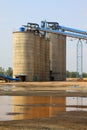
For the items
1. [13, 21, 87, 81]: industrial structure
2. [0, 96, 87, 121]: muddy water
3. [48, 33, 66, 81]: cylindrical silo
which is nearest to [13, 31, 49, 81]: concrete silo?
[13, 21, 87, 81]: industrial structure

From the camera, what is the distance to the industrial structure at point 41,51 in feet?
312

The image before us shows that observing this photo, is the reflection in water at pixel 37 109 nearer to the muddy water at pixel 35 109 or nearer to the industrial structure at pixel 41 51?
the muddy water at pixel 35 109

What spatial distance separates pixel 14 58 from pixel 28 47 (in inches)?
176

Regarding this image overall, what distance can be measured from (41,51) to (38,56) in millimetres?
2333

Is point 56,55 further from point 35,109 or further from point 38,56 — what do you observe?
point 35,109

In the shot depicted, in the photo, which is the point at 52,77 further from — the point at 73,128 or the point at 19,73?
the point at 73,128

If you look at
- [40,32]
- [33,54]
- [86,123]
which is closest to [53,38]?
[40,32]

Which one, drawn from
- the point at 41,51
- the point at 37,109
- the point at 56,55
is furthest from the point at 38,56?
the point at 37,109

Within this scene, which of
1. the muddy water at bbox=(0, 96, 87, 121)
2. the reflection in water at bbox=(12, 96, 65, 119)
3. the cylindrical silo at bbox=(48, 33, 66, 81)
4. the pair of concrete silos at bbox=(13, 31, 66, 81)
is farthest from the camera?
the cylindrical silo at bbox=(48, 33, 66, 81)

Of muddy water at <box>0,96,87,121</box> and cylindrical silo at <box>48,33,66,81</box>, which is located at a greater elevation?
muddy water at <box>0,96,87,121</box>

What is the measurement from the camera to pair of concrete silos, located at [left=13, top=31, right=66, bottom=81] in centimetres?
9506

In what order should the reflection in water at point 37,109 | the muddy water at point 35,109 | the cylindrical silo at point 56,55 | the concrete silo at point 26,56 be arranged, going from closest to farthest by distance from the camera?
the muddy water at point 35,109
the reflection in water at point 37,109
the concrete silo at point 26,56
the cylindrical silo at point 56,55

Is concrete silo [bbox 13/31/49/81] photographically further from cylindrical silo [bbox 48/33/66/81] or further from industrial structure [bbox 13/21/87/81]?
cylindrical silo [bbox 48/33/66/81]

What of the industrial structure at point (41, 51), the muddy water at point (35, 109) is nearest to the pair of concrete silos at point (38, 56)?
the industrial structure at point (41, 51)
